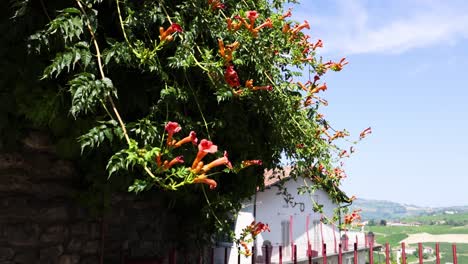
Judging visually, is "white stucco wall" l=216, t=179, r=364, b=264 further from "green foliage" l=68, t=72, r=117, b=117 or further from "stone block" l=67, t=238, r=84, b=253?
"green foliage" l=68, t=72, r=117, b=117

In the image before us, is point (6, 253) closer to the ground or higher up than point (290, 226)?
higher up

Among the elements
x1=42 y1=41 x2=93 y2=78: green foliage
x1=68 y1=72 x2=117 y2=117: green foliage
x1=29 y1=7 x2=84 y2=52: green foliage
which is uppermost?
x1=29 y1=7 x2=84 y2=52: green foliage

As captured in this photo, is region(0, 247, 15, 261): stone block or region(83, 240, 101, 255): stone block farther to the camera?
region(83, 240, 101, 255): stone block

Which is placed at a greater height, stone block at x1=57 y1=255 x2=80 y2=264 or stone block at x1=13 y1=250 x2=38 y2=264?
stone block at x1=13 y1=250 x2=38 y2=264

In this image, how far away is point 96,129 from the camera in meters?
2.17

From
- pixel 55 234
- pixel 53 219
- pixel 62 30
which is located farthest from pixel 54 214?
pixel 62 30

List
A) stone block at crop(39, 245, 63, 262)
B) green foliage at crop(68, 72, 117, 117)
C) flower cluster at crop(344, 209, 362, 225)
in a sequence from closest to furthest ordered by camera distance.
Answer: green foliage at crop(68, 72, 117, 117) < stone block at crop(39, 245, 63, 262) < flower cluster at crop(344, 209, 362, 225)

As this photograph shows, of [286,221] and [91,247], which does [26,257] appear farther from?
[286,221]

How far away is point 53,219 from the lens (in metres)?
2.88

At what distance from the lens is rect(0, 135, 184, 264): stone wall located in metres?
2.63

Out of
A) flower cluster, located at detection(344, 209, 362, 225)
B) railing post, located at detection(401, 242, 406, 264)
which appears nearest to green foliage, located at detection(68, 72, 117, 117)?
flower cluster, located at detection(344, 209, 362, 225)

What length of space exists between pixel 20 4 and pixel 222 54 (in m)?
1.16

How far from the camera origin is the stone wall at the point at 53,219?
263cm

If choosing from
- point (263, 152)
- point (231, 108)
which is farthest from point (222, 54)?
point (263, 152)
